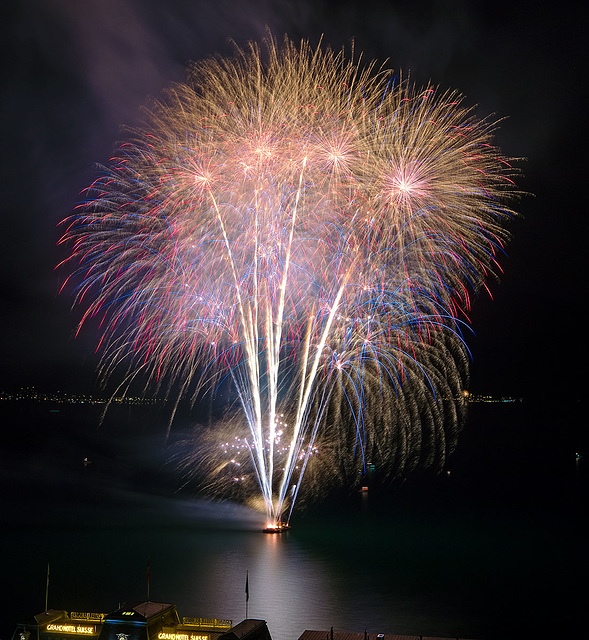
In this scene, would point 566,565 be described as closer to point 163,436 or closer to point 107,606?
point 107,606

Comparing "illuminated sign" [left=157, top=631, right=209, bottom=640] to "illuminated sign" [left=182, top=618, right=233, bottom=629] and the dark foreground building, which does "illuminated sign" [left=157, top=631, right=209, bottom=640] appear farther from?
"illuminated sign" [left=182, top=618, right=233, bottom=629]

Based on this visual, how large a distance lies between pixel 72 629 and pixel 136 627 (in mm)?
3060

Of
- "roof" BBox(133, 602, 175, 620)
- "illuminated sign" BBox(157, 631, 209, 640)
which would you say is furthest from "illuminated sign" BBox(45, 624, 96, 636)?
"illuminated sign" BBox(157, 631, 209, 640)

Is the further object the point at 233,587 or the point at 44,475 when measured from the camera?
the point at 44,475

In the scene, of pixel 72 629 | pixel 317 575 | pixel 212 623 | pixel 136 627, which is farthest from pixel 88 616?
pixel 317 575

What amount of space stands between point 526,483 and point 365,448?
27409 mm

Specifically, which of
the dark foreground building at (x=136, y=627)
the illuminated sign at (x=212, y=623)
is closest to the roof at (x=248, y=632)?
the dark foreground building at (x=136, y=627)

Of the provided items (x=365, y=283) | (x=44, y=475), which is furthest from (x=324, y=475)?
(x=365, y=283)

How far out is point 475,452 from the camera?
11950 centimetres

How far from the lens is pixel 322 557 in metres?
40.0

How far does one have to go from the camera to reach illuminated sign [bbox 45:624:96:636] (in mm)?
21547

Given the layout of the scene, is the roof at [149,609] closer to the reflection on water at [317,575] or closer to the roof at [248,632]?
the roof at [248,632]

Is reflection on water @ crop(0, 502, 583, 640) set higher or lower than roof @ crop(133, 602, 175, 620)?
lower

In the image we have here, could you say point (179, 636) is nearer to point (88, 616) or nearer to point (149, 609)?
point (149, 609)
